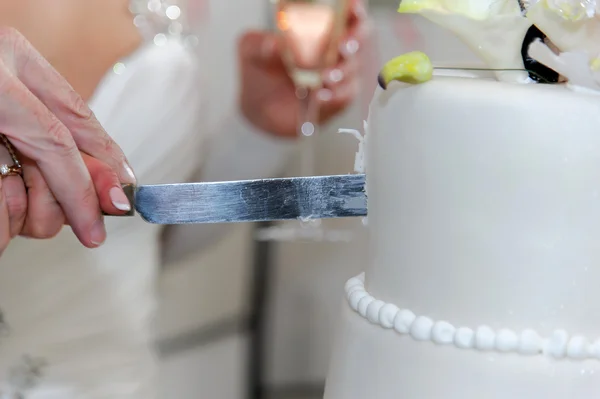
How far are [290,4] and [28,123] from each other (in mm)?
774

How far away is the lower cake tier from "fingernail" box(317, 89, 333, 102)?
1072 millimetres

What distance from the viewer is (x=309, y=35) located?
1232 mm

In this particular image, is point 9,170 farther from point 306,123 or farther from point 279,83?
point 279,83

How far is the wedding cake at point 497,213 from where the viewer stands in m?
0.42

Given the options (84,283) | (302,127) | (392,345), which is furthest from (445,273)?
(302,127)

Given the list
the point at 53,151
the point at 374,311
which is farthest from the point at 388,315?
the point at 53,151

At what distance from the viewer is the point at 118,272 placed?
1.13 metres

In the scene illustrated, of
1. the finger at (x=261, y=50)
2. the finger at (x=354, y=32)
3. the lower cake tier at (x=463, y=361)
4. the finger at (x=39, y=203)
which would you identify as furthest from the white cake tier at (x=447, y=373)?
the finger at (x=261, y=50)

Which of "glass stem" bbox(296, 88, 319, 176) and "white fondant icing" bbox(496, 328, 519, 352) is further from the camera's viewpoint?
"glass stem" bbox(296, 88, 319, 176)

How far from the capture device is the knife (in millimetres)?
526

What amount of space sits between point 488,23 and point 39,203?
0.43 metres

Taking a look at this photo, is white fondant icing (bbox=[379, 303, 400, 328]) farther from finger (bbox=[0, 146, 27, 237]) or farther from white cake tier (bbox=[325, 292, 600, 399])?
finger (bbox=[0, 146, 27, 237])

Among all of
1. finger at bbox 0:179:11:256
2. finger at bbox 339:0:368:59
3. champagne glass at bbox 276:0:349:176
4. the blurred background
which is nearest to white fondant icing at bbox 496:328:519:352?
finger at bbox 0:179:11:256

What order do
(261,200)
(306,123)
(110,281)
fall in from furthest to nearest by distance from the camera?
(306,123) → (110,281) → (261,200)
